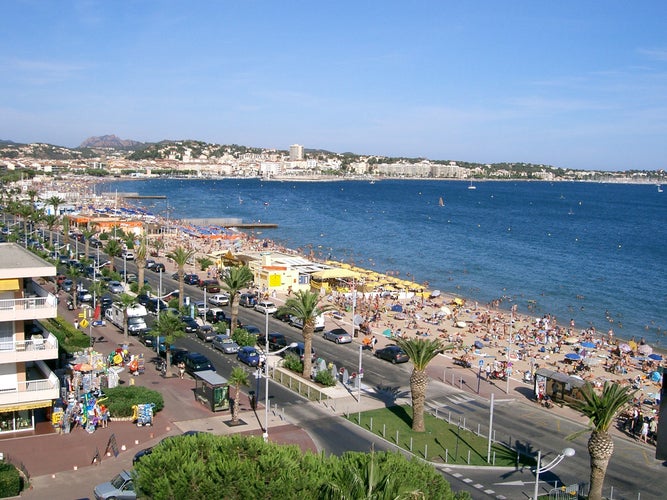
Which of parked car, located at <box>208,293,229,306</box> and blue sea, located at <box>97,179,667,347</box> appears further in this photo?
blue sea, located at <box>97,179,667,347</box>

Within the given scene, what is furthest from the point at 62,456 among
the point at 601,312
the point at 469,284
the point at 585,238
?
the point at 585,238

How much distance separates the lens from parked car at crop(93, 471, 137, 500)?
16516 mm

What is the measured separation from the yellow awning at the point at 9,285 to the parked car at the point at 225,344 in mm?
12611

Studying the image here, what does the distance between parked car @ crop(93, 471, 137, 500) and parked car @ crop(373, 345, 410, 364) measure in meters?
17.7

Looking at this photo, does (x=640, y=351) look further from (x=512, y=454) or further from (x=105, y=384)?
(x=105, y=384)

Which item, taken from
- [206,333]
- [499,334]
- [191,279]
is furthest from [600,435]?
[191,279]

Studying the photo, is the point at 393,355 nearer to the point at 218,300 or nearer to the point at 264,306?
the point at 264,306

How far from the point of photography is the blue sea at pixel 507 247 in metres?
59.2

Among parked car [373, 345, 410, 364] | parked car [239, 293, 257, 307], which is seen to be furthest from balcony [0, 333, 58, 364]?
parked car [239, 293, 257, 307]

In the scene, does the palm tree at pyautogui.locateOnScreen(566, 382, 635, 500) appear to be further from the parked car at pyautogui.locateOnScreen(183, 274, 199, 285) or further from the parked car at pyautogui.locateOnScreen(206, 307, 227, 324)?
the parked car at pyautogui.locateOnScreen(183, 274, 199, 285)

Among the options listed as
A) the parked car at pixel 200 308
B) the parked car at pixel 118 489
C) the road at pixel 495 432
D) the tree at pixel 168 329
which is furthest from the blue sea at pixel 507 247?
the parked car at pixel 118 489

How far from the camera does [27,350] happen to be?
21688 mm

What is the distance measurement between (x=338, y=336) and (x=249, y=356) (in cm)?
668

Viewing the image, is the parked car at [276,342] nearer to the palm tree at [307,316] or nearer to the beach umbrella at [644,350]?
the palm tree at [307,316]
